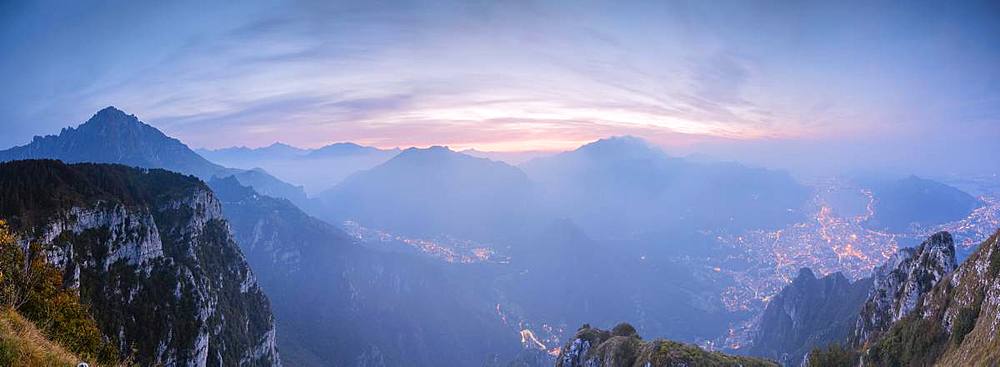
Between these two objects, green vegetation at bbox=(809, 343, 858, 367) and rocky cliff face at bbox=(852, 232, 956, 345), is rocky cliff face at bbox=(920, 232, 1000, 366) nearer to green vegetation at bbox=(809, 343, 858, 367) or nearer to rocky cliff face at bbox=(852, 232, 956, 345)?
rocky cliff face at bbox=(852, 232, 956, 345)

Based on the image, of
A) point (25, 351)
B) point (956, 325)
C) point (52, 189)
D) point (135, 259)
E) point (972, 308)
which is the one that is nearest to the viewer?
point (25, 351)

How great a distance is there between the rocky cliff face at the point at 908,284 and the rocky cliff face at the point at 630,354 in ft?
91.2

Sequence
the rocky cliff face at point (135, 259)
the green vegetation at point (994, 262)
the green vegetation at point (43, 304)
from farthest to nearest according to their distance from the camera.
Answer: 1. the rocky cliff face at point (135, 259)
2. the green vegetation at point (994, 262)
3. the green vegetation at point (43, 304)

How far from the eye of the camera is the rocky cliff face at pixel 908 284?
2995 inches

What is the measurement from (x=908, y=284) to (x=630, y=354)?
178 feet

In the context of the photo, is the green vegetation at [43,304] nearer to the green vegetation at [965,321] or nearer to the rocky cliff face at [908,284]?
the green vegetation at [965,321]

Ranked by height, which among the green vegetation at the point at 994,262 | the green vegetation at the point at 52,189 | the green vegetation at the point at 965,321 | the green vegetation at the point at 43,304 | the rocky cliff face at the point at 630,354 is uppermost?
the green vegetation at the point at 52,189

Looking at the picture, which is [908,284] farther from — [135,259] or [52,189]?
[52,189]

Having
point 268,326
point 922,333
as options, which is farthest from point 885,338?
point 268,326

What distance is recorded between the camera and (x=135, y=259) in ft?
298

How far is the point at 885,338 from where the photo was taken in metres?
65.6

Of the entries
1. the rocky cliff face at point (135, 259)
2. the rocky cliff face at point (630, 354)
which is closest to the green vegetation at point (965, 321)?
the rocky cliff face at point (630, 354)

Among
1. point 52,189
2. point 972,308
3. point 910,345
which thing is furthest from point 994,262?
point 52,189

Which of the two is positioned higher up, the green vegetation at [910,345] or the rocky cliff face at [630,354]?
the green vegetation at [910,345]
